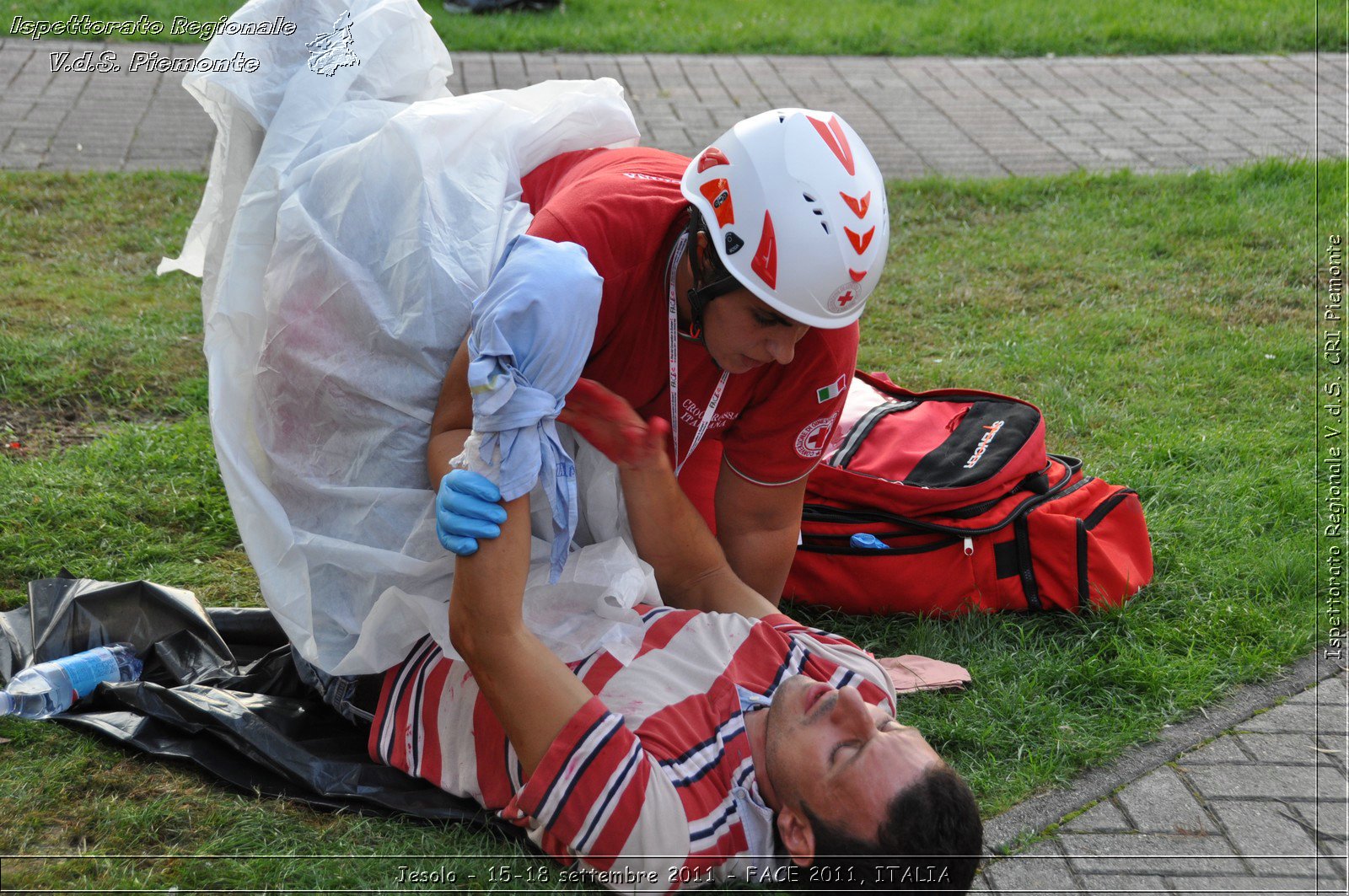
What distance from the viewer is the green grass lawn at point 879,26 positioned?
8305 millimetres

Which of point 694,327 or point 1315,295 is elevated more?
point 694,327

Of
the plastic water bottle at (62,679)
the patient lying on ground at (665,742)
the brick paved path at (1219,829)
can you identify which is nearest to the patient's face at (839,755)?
the patient lying on ground at (665,742)

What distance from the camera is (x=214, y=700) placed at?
2.67 metres

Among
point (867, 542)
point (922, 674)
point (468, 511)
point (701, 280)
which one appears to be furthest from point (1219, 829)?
point (468, 511)

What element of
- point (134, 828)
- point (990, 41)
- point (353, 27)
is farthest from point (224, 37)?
point (990, 41)

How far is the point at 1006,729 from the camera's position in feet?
9.52

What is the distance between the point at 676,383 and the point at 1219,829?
1.58 m

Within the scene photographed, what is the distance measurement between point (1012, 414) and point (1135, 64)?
20.2ft

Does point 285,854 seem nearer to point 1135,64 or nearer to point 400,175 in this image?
point 400,175

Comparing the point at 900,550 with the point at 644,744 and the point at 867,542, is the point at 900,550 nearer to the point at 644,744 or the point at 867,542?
the point at 867,542

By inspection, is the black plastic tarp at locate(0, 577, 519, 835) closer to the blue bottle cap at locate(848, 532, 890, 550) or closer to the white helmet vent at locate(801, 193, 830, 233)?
the blue bottle cap at locate(848, 532, 890, 550)

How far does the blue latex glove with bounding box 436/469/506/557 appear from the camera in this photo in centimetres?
210

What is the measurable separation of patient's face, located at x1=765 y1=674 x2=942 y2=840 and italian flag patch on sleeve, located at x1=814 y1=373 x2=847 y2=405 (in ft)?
2.22

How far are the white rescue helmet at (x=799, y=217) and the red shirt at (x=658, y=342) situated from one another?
0.17 meters
